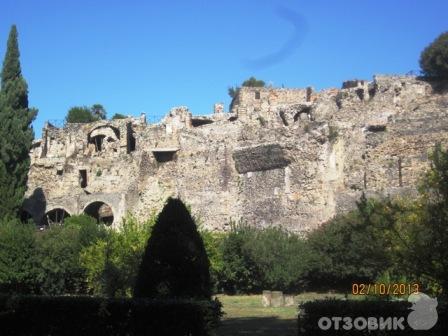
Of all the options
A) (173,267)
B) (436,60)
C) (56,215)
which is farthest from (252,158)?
(173,267)

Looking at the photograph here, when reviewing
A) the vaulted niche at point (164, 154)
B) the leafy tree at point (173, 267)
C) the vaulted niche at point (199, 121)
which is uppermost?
the vaulted niche at point (199, 121)

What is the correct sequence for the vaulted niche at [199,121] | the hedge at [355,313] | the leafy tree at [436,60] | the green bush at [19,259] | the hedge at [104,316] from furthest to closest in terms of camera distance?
the leafy tree at [436,60] → the vaulted niche at [199,121] → the green bush at [19,259] → the hedge at [104,316] → the hedge at [355,313]

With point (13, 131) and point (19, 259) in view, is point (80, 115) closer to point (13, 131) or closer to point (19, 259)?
point (13, 131)

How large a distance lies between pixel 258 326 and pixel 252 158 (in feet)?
66.9

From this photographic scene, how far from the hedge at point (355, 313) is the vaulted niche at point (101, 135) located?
38.8 m

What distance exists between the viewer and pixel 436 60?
53.1m

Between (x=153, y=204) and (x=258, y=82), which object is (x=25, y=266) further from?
(x=258, y=82)

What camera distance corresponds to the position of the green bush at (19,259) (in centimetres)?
2761

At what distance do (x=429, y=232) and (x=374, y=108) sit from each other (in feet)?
110

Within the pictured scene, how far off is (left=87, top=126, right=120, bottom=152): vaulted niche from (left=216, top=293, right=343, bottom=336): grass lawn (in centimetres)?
2511

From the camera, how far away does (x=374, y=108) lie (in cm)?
4588
